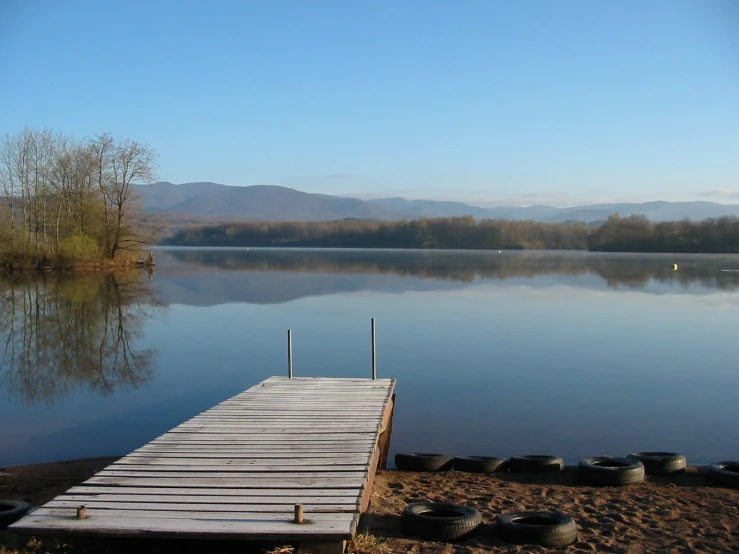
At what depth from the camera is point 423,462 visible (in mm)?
7055

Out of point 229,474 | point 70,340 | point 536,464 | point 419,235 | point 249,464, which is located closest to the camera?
point 229,474

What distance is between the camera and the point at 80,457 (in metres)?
7.58

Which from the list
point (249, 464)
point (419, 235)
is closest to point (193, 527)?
point (249, 464)

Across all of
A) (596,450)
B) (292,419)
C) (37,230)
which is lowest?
(596,450)

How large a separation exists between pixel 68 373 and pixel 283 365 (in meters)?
3.49

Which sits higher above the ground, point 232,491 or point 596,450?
point 232,491

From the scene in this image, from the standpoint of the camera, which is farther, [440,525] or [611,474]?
[611,474]

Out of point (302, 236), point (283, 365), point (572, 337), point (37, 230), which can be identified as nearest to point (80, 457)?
point (283, 365)

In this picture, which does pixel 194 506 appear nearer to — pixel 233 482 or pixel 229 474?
pixel 233 482

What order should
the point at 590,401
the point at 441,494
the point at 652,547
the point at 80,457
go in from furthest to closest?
the point at 590,401
the point at 80,457
the point at 441,494
the point at 652,547

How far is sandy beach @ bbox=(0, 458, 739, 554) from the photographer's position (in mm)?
4820

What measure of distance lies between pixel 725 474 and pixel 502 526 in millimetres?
2579

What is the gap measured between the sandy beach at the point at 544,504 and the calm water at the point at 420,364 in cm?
100

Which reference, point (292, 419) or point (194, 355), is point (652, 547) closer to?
point (292, 419)
